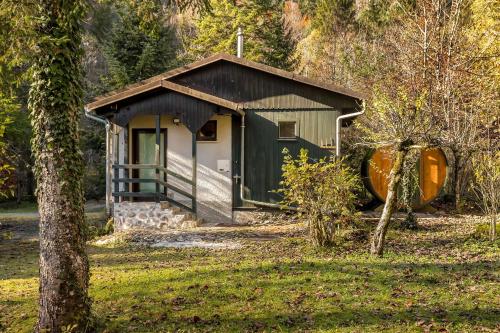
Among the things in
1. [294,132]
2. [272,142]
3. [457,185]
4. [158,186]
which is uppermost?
[294,132]

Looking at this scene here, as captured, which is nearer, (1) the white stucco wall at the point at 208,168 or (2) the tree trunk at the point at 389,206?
(2) the tree trunk at the point at 389,206

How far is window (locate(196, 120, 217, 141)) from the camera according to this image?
49.9ft

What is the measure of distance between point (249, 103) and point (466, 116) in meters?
6.98

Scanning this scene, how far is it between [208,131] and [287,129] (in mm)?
2485

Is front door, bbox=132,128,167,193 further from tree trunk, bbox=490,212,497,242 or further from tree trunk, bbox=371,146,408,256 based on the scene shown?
tree trunk, bbox=490,212,497,242

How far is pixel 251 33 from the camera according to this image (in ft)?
104

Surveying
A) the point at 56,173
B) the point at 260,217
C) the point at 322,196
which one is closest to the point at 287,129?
the point at 260,217

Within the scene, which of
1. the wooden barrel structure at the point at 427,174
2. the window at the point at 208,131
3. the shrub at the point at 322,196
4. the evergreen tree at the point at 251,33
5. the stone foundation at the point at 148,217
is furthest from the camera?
the evergreen tree at the point at 251,33


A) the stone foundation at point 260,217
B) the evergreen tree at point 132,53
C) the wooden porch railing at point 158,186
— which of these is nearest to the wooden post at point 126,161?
the wooden porch railing at point 158,186

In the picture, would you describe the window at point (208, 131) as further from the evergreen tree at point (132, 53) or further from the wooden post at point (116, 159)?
the evergreen tree at point (132, 53)

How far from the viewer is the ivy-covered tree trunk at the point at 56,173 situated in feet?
17.0

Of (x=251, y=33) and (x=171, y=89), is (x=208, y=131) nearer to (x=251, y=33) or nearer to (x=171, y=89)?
(x=171, y=89)

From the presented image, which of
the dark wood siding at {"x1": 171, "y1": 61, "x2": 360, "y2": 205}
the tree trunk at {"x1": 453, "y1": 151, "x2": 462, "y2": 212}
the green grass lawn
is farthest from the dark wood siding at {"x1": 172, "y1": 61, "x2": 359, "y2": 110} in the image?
the green grass lawn

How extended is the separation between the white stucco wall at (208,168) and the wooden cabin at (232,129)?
0.03 metres
